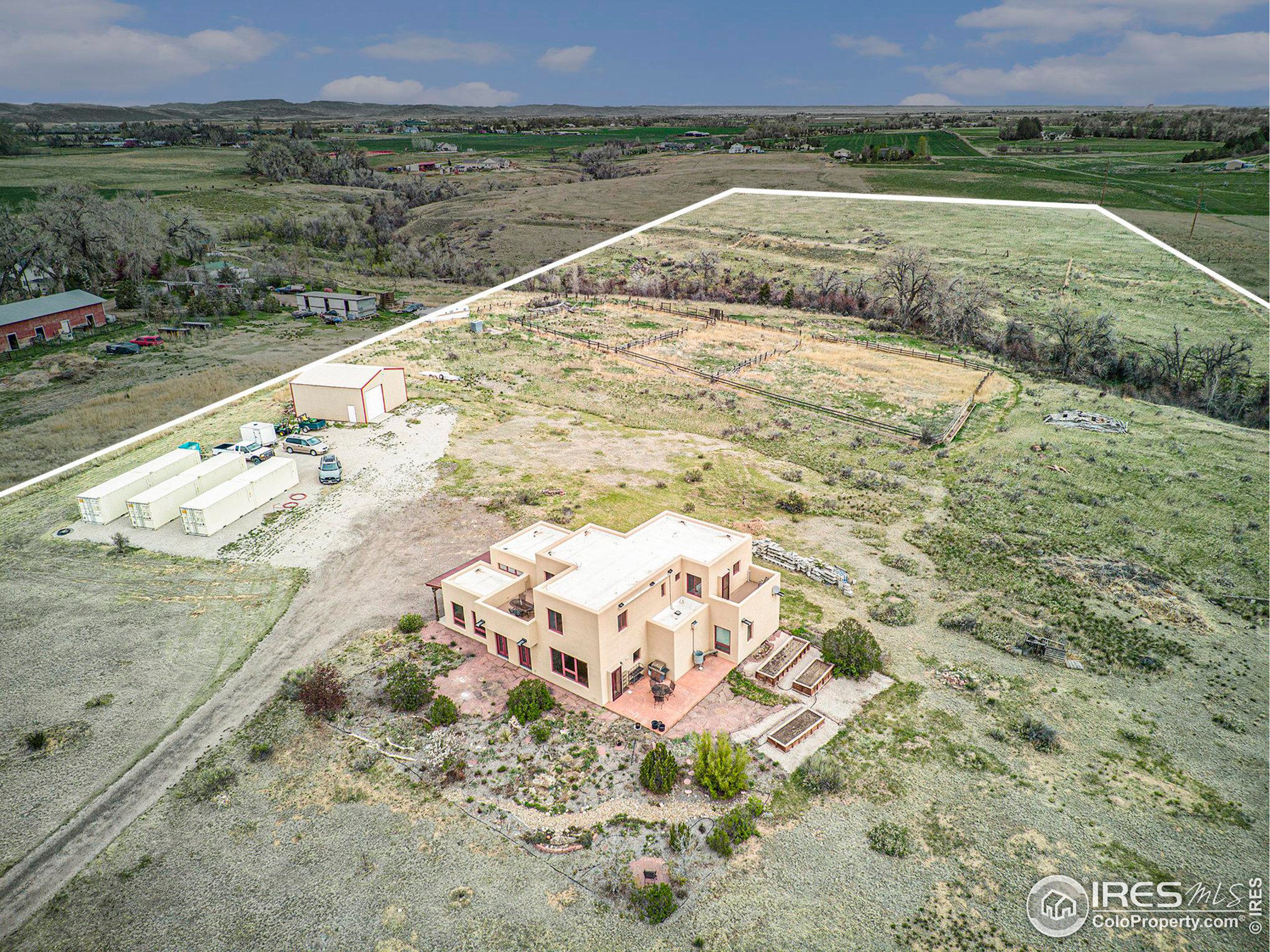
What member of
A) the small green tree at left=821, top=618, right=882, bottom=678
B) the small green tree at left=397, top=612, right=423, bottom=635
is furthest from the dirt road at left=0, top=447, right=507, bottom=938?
the small green tree at left=821, top=618, right=882, bottom=678

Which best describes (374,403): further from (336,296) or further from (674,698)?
(336,296)

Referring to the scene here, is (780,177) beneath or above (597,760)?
above

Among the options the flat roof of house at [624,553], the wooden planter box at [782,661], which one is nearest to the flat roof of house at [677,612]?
the flat roof of house at [624,553]

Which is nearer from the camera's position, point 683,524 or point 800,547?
point 683,524

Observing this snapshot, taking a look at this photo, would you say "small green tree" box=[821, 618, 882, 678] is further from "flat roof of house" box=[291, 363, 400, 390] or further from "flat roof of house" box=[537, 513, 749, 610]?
"flat roof of house" box=[291, 363, 400, 390]

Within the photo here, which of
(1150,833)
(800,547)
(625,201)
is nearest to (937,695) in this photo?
(1150,833)

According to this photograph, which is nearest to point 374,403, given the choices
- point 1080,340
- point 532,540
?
point 532,540

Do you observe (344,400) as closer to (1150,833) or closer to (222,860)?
(222,860)
